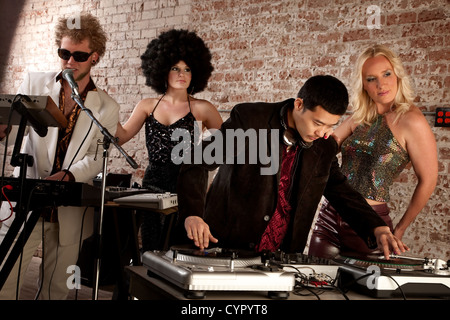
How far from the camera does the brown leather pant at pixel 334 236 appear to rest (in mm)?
2385

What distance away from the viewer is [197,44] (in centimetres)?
387

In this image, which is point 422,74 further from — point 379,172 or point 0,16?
point 0,16

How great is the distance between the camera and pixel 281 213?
2.11 meters

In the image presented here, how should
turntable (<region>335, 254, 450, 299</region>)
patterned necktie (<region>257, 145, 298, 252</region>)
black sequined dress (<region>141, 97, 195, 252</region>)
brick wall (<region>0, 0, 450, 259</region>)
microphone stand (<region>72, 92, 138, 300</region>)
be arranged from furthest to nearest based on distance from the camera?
brick wall (<region>0, 0, 450, 259</region>), black sequined dress (<region>141, 97, 195, 252</region>), microphone stand (<region>72, 92, 138, 300</region>), patterned necktie (<region>257, 145, 298, 252</region>), turntable (<region>335, 254, 450, 299</region>)

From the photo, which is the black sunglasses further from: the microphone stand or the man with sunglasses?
the microphone stand

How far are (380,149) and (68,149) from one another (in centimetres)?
157

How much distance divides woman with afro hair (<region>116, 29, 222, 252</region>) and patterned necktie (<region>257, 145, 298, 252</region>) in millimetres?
1275

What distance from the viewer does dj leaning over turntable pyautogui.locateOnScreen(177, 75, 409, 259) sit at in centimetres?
194

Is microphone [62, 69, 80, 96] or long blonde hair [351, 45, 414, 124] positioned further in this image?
A: long blonde hair [351, 45, 414, 124]

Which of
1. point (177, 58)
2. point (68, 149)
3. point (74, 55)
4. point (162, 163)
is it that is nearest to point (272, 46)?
point (177, 58)

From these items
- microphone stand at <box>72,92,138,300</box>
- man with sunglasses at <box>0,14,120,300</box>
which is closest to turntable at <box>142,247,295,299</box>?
microphone stand at <box>72,92,138,300</box>

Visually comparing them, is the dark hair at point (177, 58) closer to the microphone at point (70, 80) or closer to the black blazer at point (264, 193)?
the microphone at point (70, 80)

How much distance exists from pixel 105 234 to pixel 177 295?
2.50 meters

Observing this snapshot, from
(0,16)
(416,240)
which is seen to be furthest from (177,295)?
(0,16)
